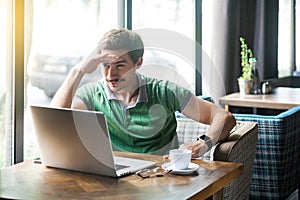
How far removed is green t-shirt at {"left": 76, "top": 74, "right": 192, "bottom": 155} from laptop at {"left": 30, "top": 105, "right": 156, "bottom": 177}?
406 mm

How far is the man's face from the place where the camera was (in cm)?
266

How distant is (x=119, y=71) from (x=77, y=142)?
614 millimetres

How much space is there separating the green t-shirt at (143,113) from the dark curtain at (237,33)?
7.18ft

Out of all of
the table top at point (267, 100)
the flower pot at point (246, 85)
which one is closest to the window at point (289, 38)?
the table top at point (267, 100)

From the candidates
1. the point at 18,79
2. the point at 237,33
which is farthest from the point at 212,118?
the point at 237,33

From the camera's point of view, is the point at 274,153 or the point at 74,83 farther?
the point at 274,153

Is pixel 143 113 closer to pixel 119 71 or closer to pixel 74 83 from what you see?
pixel 119 71

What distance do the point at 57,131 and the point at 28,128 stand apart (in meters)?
0.88

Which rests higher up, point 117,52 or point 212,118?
point 117,52

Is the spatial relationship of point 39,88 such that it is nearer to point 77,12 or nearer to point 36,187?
point 77,12

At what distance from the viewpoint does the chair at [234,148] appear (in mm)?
2604

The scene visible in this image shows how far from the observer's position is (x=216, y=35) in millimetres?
4980

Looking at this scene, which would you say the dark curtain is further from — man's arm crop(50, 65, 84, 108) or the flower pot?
man's arm crop(50, 65, 84, 108)

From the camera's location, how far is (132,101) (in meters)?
2.76
